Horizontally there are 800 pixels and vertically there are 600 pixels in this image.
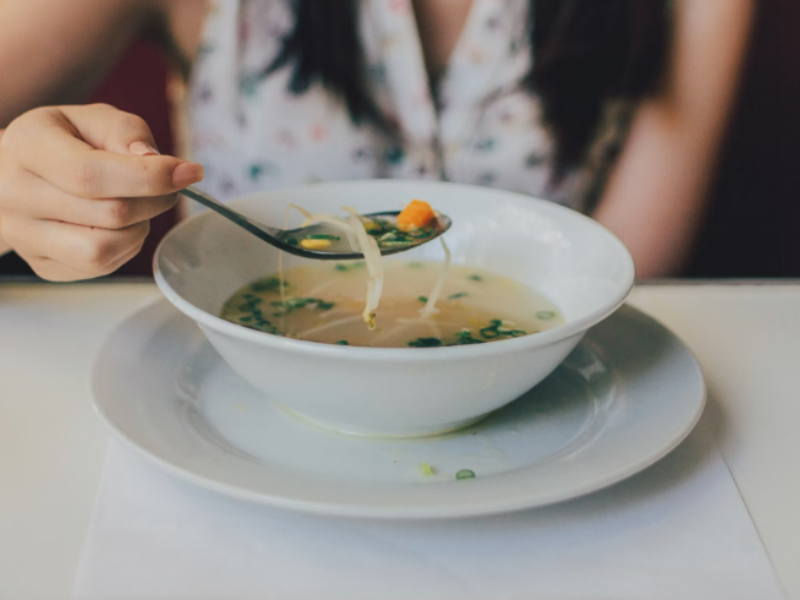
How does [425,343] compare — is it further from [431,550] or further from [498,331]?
[431,550]

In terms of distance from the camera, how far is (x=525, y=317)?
844 mm

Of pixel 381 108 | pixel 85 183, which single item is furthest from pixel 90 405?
pixel 381 108

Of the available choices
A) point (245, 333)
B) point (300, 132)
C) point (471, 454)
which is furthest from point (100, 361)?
point (300, 132)

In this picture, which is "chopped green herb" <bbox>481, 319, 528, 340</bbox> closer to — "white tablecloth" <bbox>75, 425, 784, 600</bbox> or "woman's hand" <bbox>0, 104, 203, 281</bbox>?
"white tablecloth" <bbox>75, 425, 784, 600</bbox>

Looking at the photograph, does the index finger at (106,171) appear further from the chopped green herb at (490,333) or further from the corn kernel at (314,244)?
the chopped green herb at (490,333)

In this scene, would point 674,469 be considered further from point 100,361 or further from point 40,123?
point 40,123

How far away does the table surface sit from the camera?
1.78ft

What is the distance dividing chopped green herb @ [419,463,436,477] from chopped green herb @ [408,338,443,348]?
177 millimetres

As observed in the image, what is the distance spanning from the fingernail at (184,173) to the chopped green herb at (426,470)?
316 millimetres

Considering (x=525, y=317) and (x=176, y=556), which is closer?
(x=176, y=556)

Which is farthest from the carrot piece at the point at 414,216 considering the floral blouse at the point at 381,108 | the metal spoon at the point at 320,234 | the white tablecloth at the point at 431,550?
the floral blouse at the point at 381,108

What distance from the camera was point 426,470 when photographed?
599mm

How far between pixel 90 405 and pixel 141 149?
0.88 ft

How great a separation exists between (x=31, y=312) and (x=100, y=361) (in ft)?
0.98
